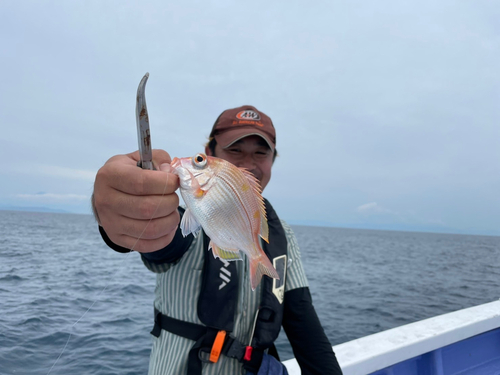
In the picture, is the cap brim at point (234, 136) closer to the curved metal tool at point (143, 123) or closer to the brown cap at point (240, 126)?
the brown cap at point (240, 126)

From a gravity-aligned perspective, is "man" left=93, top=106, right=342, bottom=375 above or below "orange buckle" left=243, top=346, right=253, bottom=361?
above

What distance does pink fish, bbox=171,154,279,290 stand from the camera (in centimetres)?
126

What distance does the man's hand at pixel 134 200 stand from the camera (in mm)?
1153

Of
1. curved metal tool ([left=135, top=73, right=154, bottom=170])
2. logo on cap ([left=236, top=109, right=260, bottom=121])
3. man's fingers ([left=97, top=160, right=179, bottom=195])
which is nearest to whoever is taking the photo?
curved metal tool ([left=135, top=73, right=154, bottom=170])

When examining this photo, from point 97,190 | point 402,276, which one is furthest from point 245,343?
point 402,276

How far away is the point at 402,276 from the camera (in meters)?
18.4

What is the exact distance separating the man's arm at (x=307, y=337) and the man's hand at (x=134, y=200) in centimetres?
149

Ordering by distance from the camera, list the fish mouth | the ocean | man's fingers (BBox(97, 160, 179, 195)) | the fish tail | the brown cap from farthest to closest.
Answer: the ocean, the brown cap, the fish tail, the fish mouth, man's fingers (BBox(97, 160, 179, 195))

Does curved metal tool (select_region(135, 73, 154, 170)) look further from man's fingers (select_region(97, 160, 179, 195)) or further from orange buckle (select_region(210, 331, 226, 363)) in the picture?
orange buckle (select_region(210, 331, 226, 363))

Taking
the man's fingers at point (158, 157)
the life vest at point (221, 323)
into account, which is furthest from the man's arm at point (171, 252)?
the man's fingers at point (158, 157)

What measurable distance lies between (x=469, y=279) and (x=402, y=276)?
3500 millimetres

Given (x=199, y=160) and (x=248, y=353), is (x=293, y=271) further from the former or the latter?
(x=199, y=160)

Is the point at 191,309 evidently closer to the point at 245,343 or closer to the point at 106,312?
the point at 245,343

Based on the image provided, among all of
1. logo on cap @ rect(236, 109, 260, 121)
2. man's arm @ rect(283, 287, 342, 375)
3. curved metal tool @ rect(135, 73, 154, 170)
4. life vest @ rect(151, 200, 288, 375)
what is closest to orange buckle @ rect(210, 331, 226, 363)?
life vest @ rect(151, 200, 288, 375)
